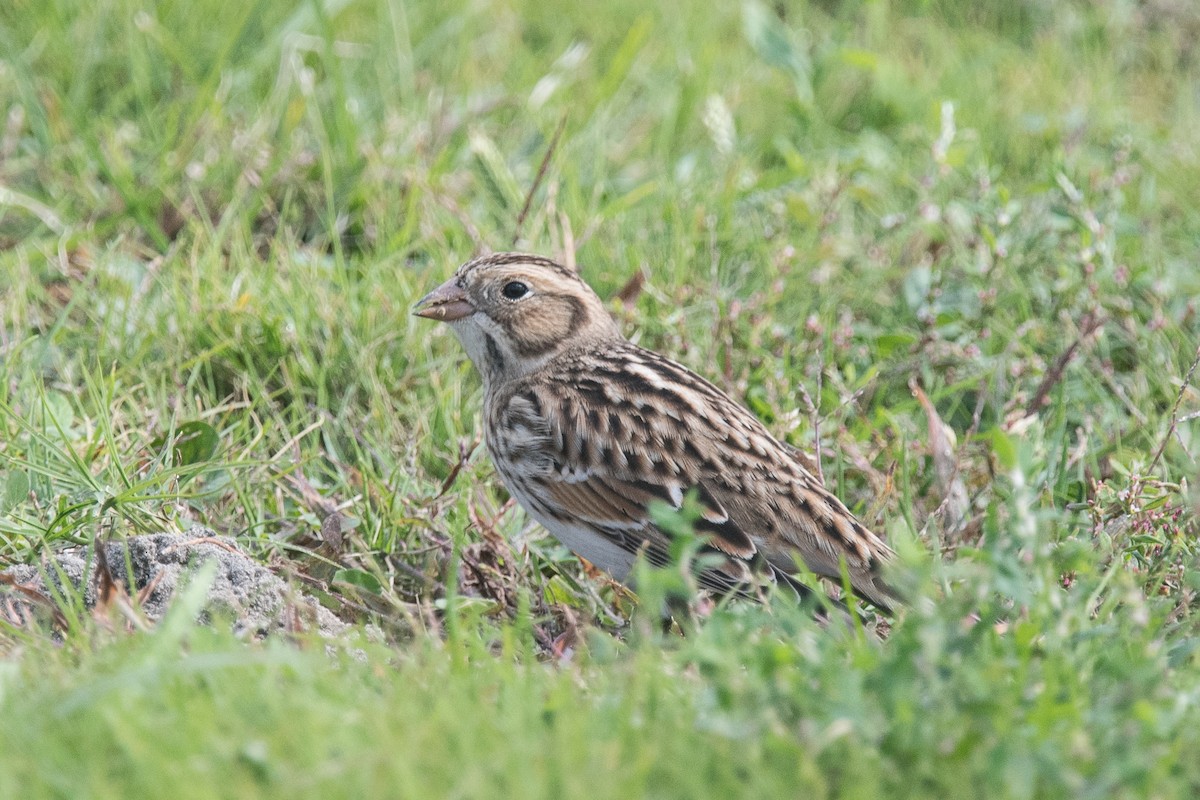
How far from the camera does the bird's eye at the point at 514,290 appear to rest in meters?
5.19

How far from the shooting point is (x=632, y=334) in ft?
19.6

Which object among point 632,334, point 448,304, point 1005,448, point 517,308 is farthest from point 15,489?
point 1005,448

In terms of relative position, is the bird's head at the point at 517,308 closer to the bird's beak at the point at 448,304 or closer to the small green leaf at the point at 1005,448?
the bird's beak at the point at 448,304

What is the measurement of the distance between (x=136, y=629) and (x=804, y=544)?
1.83m

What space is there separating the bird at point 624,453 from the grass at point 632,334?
0.92ft

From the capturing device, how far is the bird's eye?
17.0 ft

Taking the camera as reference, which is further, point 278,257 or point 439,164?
point 439,164

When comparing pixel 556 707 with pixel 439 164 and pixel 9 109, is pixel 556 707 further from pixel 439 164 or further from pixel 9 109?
pixel 9 109

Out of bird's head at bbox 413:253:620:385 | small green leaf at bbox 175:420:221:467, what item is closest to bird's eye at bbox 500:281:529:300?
bird's head at bbox 413:253:620:385

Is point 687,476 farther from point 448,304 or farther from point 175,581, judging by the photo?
point 175,581

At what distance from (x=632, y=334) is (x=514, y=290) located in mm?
898

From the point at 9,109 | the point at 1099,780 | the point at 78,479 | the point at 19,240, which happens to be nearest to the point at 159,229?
the point at 19,240

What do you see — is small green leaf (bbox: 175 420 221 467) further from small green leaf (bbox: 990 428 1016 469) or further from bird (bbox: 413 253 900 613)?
small green leaf (bbox: 990 428 1016 469)

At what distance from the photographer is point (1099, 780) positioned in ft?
9.43
